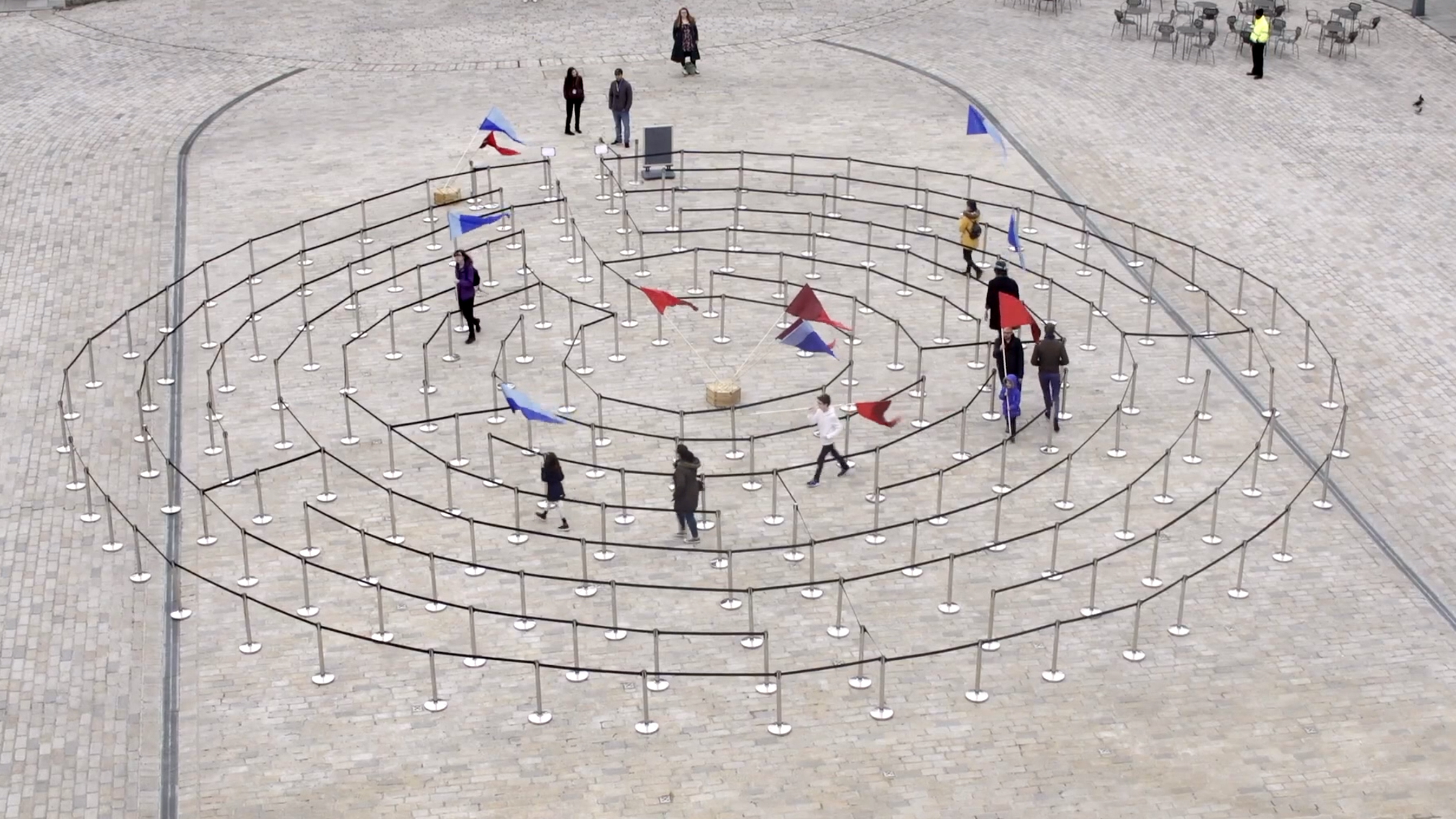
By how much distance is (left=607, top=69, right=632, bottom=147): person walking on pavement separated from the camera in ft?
126


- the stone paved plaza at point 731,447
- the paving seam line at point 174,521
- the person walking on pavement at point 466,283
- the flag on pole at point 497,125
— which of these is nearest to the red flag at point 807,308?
the stone paved plaza at point 731,447

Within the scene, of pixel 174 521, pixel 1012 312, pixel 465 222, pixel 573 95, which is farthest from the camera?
pixel 573 95

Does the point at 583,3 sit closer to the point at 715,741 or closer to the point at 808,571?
the point at 808,571

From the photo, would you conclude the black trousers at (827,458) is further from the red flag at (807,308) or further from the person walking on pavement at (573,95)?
the person walking on pavement at (573,95)

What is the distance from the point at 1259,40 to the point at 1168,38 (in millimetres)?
2864

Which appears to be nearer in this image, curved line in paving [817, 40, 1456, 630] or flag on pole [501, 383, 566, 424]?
curved line in paving [817, 40, 1456, 630]

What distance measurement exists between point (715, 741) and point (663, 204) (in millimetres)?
17418

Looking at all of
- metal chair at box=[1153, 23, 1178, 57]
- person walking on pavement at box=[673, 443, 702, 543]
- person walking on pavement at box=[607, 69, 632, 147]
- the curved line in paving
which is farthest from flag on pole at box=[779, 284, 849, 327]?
metal chair at box=[1153, 23, 1178, 57]

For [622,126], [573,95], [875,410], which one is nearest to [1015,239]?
[875,410]

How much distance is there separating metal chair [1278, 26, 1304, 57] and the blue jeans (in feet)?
54.4

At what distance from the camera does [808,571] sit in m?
23.8

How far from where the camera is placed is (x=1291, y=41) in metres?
44.9

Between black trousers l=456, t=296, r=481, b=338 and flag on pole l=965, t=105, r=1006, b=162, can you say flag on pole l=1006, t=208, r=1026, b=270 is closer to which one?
flag on pole l=965, t=105, r=1006, b=162

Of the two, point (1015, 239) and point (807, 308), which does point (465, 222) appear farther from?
point (1015, 239)
